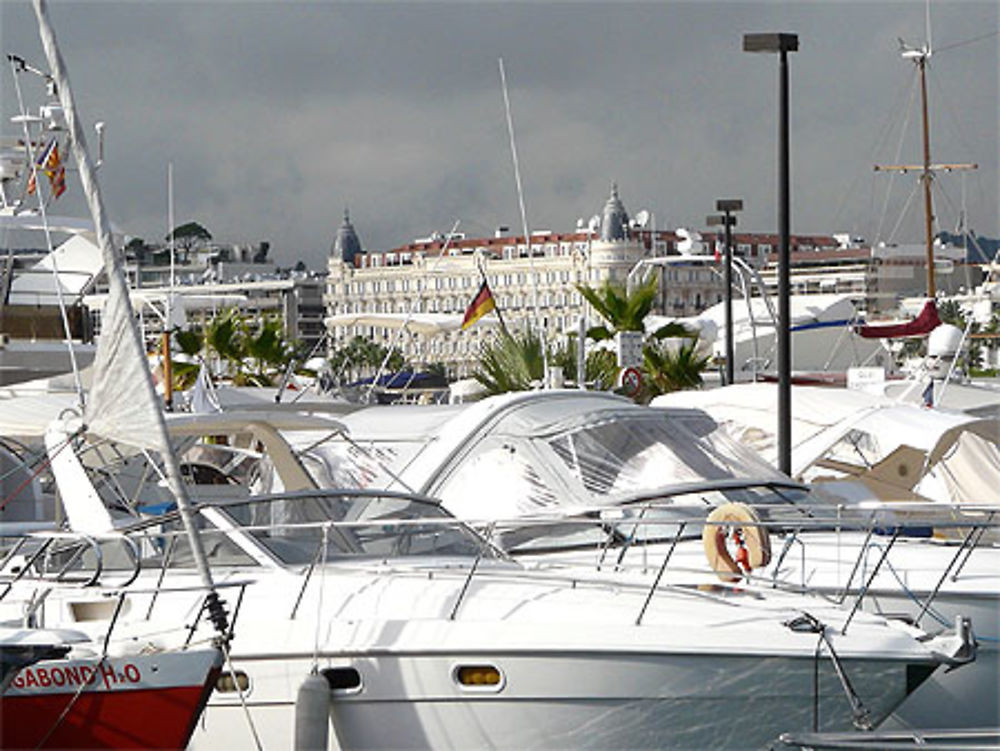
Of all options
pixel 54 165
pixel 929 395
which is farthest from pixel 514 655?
pixel 54 165

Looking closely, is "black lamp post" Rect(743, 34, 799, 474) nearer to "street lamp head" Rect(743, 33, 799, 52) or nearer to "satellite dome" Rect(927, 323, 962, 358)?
"street lamp head" Rect(743, 33, 799, 52)

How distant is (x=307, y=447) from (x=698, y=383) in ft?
60.7

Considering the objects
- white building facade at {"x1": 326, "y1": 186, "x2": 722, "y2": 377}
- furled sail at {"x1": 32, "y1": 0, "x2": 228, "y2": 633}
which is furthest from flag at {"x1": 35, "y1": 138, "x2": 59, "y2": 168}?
white building facade at {"x1": 326, "y1": 186, "x2": 722, "y2": 377}

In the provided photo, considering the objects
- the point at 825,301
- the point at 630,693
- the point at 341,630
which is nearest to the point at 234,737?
the point at 341,630

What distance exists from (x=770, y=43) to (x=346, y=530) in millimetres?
9576

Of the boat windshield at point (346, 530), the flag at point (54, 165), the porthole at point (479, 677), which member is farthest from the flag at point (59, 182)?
the porthole at point (479, 677)

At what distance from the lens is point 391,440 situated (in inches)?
599

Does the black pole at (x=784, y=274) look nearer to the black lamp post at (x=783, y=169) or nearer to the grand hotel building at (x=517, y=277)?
the black lamp post at (x=783, y=169)

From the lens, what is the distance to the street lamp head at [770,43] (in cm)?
1822

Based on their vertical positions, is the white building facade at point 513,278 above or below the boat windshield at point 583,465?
below

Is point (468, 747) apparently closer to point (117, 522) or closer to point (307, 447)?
point (117, 522)

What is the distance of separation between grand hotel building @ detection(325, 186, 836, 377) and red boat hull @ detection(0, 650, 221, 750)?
14098 cm

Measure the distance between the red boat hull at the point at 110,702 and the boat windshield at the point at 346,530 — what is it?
147 centimetres

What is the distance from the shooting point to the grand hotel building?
531 feet
